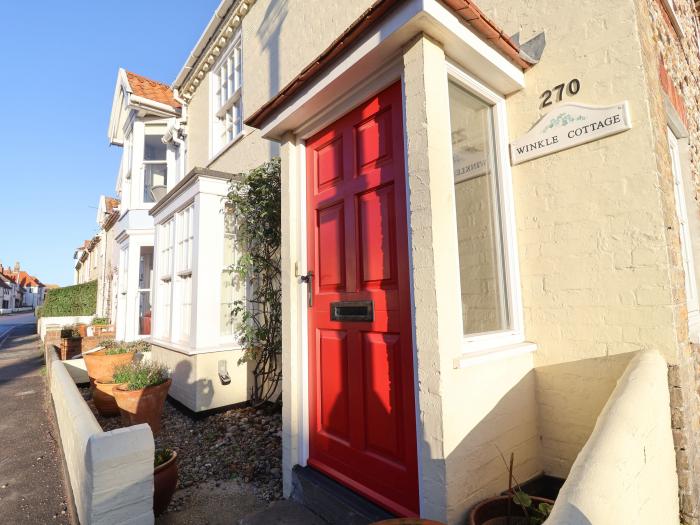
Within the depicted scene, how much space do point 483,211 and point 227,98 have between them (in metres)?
6.87

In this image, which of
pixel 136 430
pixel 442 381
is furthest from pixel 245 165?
pixel 442 381

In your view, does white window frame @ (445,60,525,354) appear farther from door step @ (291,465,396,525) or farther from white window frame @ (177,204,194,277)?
white window frame @ (177,204,194,277)

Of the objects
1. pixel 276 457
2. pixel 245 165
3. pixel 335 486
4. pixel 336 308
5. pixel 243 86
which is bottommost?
pixel 276 457

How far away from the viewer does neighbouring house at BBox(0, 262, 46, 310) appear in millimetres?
69037

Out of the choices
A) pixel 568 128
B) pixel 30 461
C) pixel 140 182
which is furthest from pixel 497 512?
pixel 140 182

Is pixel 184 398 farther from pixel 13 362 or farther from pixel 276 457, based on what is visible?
pixel 13 362

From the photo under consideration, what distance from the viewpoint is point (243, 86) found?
23.0 feet

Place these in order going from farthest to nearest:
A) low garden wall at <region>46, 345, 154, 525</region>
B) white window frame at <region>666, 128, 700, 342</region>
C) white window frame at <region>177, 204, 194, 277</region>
A: white window frame at <region>177, 204, 194, 277</region>, white window frame at <region>666, 128, 700, 342</region>, low garden wall at <region>46, 345, 154, 525</region>

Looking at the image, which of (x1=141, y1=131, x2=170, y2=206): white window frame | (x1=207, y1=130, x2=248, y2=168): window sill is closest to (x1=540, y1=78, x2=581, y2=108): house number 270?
(x1=207, y1=130, x2=248, y2=168): window sill

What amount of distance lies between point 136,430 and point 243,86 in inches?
249

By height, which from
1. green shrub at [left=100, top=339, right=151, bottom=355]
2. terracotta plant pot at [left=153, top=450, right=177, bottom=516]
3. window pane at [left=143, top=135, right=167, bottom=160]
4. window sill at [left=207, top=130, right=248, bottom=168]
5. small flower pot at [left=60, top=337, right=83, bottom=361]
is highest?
window pane at [left=143, top=135, right=167, bottom=160]

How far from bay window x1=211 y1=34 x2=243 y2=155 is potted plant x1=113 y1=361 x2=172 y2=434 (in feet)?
14.8

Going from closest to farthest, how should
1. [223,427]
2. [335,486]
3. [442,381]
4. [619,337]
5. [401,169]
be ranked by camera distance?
[442,381] → [619,337] → [401,169] → [335,486] → [223,427]

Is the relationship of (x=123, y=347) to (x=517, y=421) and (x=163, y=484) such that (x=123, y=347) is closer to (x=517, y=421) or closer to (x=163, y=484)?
(x=163, y=484)
